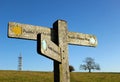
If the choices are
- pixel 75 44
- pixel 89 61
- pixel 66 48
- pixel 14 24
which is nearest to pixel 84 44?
pixel 75 44

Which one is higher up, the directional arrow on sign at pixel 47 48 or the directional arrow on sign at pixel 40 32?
the directional arrow on sign at pixel 40 32

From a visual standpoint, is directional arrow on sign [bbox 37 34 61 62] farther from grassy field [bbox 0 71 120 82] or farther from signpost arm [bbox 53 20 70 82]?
grassy field [bbox 0 71 120 82]

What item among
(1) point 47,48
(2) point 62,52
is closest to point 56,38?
(2) point 62,52

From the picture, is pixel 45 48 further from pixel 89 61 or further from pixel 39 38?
pixel 89 61

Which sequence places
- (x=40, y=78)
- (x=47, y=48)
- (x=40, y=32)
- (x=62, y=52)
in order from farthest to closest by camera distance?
(x=40, y=78) < (x=40, y=32) < (x=62, y=52) < (x=47, y=48)

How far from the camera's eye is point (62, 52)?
4.66 meters

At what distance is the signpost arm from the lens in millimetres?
4590

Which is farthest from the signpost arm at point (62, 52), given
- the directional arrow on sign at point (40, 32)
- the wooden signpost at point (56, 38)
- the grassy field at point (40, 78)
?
the grassy field at point (40, 78)

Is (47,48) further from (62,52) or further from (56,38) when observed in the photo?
(56,38)

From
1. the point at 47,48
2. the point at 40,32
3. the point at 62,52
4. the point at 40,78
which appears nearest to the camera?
the point at 47,48

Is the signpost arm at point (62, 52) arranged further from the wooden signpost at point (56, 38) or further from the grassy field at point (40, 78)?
the grassy field at point (40, 78)

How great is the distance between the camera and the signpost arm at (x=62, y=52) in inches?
181

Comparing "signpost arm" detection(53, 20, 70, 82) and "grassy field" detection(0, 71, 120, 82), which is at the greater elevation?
"signpost arm" detection(53, 20, 70, 82)

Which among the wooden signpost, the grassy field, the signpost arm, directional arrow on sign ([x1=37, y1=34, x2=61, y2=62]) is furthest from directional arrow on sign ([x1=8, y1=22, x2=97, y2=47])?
the grassy field
